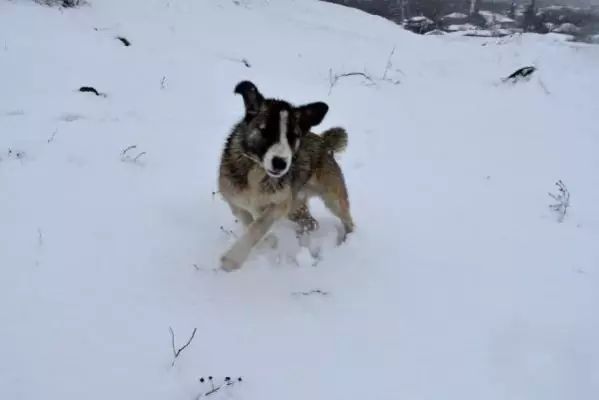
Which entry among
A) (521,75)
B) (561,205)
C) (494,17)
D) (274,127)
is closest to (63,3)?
(274,127)

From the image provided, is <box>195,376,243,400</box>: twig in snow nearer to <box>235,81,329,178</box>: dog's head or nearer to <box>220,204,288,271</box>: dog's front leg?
<box>220,204,288,271</box>: dog's front leg

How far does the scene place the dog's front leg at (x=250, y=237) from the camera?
4090mm

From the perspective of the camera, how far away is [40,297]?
129 inches

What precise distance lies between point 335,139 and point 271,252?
1.52m

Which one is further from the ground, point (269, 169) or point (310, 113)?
point (310, 113)

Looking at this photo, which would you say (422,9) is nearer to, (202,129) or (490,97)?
(490,97)

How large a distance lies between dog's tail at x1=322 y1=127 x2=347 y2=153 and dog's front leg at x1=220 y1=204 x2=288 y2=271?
1153mm

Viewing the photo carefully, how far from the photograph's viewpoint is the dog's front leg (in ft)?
13.4

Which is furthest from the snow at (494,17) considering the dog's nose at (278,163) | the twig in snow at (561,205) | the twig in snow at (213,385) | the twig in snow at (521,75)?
the twig in snow at (213,385)

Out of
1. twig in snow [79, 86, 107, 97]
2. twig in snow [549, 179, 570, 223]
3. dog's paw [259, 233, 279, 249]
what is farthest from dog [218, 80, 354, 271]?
twig in snow [79, 86, 107, 97]

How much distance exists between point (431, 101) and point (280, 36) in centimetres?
473

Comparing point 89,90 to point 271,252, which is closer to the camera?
point 271,252

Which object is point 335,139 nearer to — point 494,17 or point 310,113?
point 310,113

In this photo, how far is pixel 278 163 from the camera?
12.8 feet
